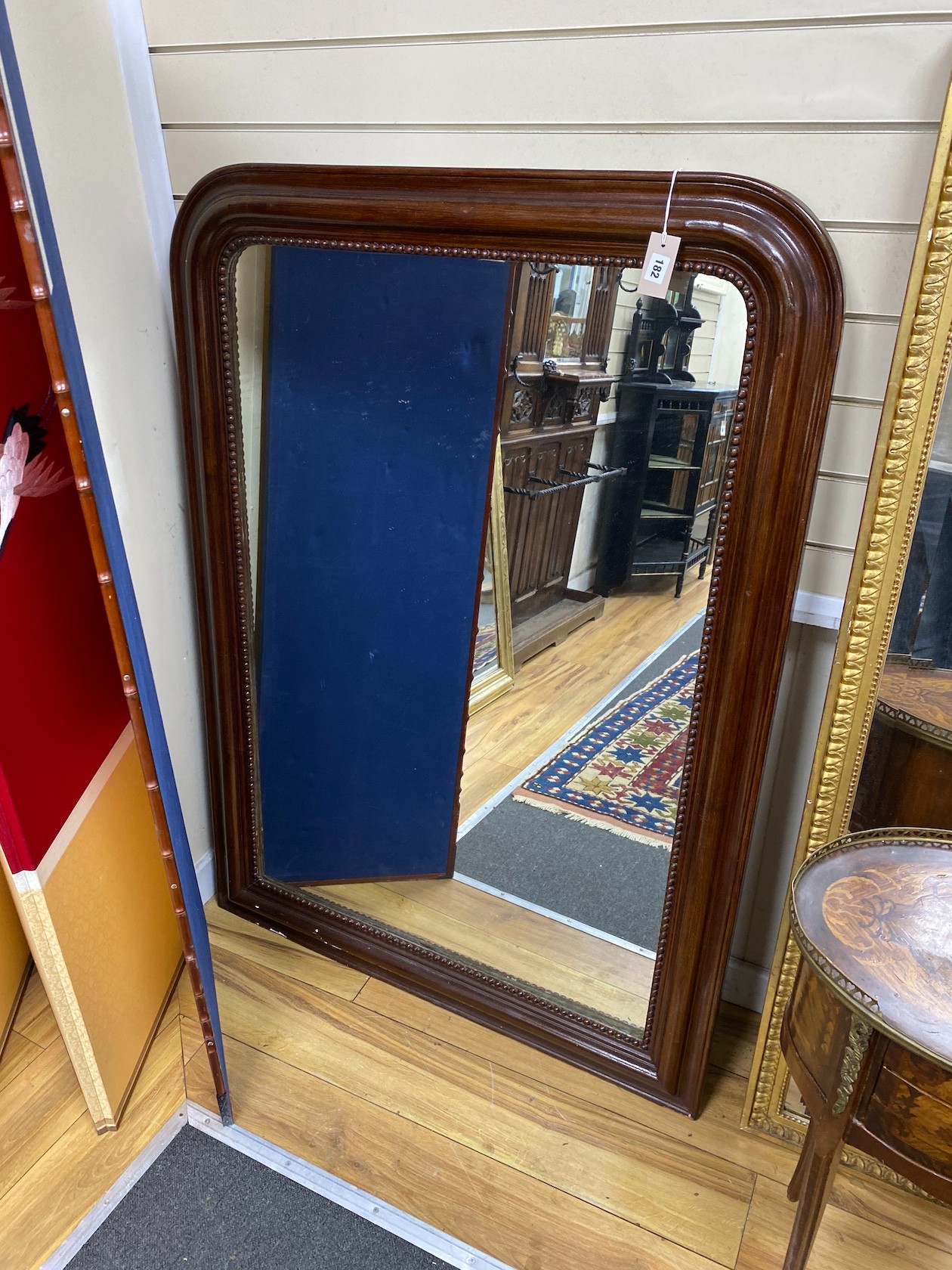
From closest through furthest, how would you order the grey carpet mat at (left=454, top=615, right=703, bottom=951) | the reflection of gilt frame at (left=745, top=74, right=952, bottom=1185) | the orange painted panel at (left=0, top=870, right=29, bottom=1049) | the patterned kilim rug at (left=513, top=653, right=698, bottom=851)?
the reflection of gilt frame at (left=745, top=74, right=952, bottom=1185) → the patterned kilim rug at (left=513, top=653, right=698, bottom=851) → the grey carpet mat at (left=454, top=615, right=703, bottom=951) → the orange painted panel at (left=0, top=870, right=29, bottom=1049)

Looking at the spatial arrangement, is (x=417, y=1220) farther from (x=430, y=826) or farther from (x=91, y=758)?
(x=91, y=758)

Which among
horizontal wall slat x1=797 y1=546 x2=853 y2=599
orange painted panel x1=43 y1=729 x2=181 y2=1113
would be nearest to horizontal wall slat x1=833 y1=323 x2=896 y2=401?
horizontal wall slat x1=797 y1=546 x2=853 y2=599

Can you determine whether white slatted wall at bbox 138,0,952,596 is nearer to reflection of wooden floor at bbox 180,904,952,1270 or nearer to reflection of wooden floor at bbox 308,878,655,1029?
reflection of wooden floor at bbox 308,878,655,1029

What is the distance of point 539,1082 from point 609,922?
34 cm

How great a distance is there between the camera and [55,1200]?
1.39 m

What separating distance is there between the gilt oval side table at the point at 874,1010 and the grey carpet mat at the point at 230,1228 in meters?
0.65

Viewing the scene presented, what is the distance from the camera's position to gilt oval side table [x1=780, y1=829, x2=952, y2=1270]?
96cm

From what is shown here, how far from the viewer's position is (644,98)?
118 cm

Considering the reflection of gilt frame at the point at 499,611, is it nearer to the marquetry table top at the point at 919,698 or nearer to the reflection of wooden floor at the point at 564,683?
the reflection of wooden floor at the point at 564,683

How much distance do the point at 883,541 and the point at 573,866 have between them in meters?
0.79

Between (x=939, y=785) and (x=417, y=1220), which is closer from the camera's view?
(x=939, y=785)

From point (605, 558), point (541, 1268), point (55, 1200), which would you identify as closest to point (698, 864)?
point (605, 558)

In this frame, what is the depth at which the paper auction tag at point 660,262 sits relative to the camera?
1162mm

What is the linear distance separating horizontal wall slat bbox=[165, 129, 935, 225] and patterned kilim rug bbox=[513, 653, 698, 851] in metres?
0.66
